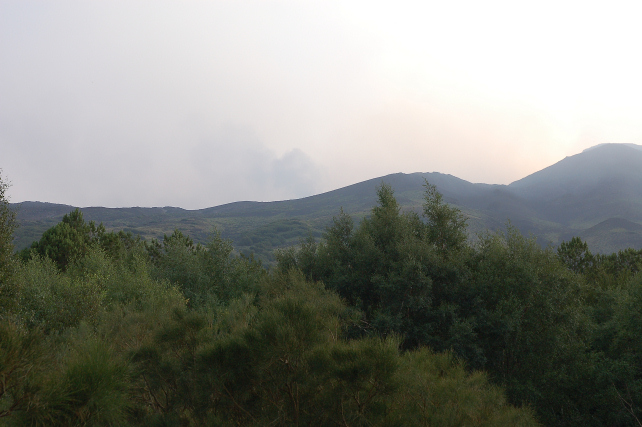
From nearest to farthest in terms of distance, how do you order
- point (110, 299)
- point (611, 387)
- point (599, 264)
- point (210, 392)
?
point (210, 392) → point (611, 387) → point (110, 299) → point (599, 264)

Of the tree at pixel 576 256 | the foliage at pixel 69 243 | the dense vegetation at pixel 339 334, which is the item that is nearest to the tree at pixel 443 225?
the dense vegetation at pixel 339 334

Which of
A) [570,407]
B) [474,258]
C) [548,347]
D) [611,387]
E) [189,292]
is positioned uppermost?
[474,258]

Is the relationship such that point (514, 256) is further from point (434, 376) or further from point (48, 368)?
point (48, 368)

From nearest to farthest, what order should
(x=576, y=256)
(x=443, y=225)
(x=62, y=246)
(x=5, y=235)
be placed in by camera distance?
(x=5, y=235) < (x=443, y=225) < (x=62, y=246) < (x=576, y=256)

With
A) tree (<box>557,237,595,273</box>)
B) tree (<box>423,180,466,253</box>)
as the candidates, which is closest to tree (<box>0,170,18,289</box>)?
tree (<box>423,180,466,253</box>)

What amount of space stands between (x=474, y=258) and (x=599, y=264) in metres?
41.8

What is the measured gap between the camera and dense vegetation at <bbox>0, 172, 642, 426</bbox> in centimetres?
754

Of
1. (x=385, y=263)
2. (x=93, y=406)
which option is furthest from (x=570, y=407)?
(x=93, y=406)

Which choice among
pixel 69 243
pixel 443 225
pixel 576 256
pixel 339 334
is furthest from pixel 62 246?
pixel 576 256

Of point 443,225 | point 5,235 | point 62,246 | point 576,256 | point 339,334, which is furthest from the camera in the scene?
point 576,256

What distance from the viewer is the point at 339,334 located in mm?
12906

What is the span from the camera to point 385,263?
28656 mm

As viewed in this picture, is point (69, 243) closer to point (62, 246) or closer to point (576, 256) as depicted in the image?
point (62, 246)

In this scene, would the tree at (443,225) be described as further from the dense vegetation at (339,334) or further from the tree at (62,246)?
the tree at (62,246)
